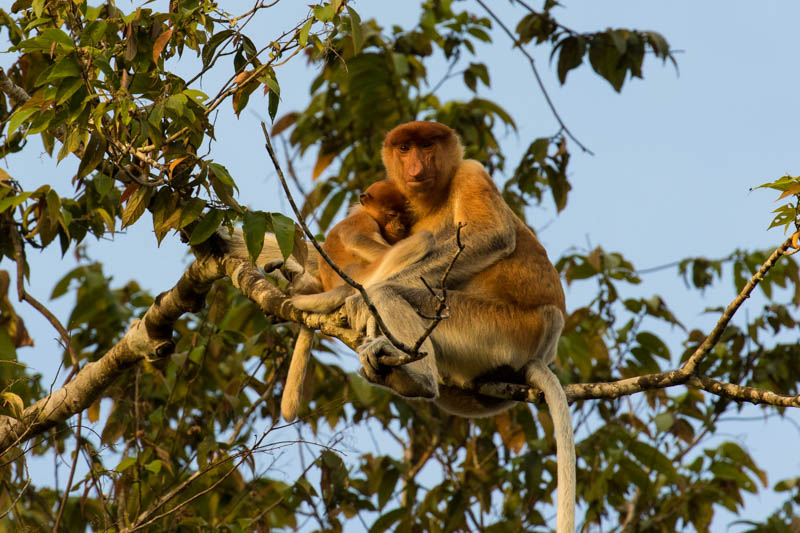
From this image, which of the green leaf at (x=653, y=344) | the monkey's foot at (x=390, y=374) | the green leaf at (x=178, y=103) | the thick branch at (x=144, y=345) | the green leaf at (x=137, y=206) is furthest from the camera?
the green leaf at (x=653, y=344)

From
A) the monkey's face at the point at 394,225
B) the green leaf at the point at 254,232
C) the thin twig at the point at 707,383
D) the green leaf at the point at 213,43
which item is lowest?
the thin twig at the point at 707,383

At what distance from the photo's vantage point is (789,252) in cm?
194

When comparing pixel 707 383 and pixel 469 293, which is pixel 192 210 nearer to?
pixel 469 293

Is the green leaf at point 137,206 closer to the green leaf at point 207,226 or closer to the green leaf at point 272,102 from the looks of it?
the green leaf at point 207,226

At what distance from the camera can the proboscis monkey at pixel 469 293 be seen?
9.66ft

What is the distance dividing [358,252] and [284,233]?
1057mm

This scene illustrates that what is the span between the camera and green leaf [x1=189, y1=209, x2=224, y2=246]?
100.0 inches

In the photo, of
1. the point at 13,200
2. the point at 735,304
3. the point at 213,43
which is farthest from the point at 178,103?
the point at 735,304

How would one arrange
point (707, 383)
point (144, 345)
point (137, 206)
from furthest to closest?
point (144, 345) < point (137, 206) < point (707, 383)

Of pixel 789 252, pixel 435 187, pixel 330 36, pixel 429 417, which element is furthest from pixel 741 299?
pixel 429 417

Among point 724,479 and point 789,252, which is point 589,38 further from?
point 789,252

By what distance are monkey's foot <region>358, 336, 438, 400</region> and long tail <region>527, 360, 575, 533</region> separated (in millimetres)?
368

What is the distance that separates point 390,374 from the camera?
277 cm

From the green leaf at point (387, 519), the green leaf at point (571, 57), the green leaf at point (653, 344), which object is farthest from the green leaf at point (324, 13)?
the green leaf at point (653, 344)
